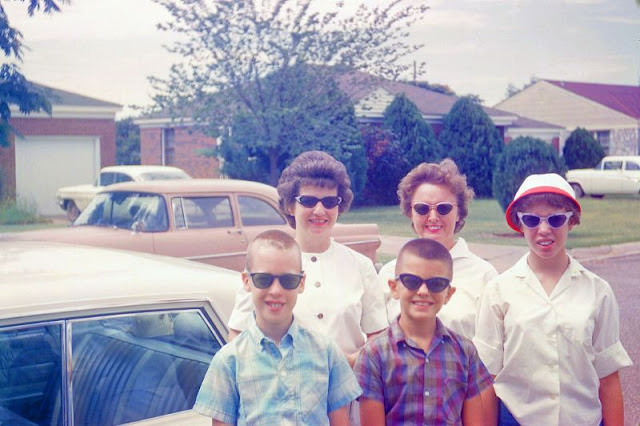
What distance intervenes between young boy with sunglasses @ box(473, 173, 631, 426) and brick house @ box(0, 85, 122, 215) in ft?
71.6

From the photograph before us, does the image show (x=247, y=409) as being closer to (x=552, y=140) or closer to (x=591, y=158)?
(x=591, y=158)

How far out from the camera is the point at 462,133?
2959cm

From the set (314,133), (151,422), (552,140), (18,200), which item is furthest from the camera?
(552,140)

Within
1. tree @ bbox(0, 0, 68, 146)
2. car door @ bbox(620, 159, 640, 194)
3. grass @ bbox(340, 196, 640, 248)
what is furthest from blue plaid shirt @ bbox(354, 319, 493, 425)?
car door @ bbox(620, 159, 640, 194)

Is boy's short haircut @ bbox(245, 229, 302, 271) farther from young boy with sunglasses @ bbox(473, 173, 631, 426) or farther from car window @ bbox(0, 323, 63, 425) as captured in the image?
young boy with sunglasses @ bbox(473, 173, 631, 426)

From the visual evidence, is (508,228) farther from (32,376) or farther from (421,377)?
(32,376)

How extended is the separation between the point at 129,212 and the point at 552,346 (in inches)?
257

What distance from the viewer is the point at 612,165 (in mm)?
30062

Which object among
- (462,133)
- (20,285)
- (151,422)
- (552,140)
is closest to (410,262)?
(151,422)

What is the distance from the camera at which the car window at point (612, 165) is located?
29828mm

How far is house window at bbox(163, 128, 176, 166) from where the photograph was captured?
99.3 feet

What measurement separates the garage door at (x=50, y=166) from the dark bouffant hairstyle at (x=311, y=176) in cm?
2188

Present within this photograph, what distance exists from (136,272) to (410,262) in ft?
3.64

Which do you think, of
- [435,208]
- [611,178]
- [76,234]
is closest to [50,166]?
[76,234]
